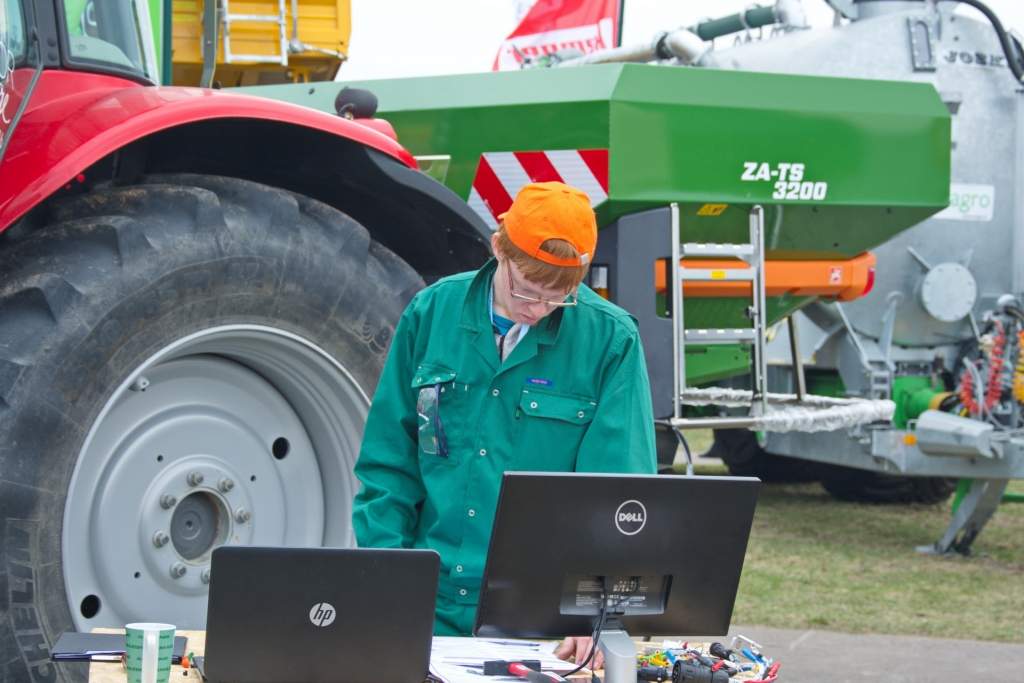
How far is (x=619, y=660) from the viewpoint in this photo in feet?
8.51

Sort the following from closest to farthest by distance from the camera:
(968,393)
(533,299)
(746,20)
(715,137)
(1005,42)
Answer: (533,299) < (715,137) < (968,393) < (1005,42) < (746,20)

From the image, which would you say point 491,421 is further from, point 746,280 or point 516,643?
point 746,280

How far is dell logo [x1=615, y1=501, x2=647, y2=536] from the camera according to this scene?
2.55 m

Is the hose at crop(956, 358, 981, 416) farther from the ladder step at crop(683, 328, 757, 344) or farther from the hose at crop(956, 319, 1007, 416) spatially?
the ladder step at crop(683, 328, 757, 344)

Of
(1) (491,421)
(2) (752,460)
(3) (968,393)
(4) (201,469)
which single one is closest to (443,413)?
(1) (491,421)

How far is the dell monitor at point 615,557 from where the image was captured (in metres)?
2.53

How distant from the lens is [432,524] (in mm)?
3080

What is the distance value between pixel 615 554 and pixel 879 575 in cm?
503

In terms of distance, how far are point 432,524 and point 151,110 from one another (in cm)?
140

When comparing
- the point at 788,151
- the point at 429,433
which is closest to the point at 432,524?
the point at 429,433

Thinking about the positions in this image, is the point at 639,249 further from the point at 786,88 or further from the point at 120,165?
the point at 120,165

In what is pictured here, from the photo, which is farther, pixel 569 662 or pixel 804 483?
pixel 804 483

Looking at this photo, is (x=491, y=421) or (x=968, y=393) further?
(x=968, y=393)

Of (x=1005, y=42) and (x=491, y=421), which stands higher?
(x=1005, y=42)
